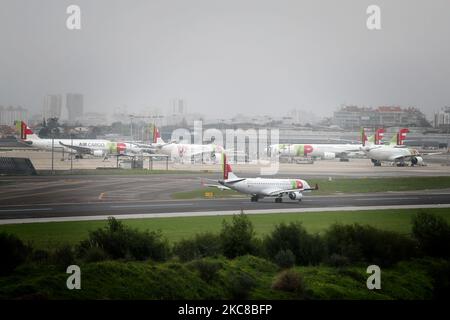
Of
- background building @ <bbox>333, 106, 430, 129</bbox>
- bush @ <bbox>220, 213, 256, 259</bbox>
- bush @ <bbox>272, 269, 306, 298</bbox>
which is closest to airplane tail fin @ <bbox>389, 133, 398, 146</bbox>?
background building @ <bbox>333, 106, 430, 129</bbox>

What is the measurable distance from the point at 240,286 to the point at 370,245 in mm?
5878

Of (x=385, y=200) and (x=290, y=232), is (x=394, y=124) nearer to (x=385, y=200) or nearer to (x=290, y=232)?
(x=385, y=200)

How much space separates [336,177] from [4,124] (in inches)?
876

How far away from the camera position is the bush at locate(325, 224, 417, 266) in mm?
17922

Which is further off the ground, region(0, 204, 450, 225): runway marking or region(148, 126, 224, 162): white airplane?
region(148, 126, 224, 162): white airplane

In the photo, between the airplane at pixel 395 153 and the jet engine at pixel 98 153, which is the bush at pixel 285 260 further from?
the jet engine at pixel 98 153

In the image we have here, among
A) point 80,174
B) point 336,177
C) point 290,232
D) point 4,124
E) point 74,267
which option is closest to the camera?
point 74,267

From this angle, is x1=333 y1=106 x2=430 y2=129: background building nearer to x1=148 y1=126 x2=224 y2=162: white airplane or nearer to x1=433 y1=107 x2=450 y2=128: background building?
x1=433 y1=107 x2=450 y2=128: background building

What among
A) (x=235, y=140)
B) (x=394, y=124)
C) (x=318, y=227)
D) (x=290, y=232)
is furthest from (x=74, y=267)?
(x=394, y=124)

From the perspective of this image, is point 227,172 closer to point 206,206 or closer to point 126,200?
point 206,206

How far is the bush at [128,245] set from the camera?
54.9 feet

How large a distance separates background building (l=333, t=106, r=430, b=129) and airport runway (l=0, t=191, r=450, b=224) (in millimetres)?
5811

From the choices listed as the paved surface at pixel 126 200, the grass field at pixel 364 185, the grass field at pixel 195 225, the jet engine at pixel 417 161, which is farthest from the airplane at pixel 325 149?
the grass field at pixel 195 225

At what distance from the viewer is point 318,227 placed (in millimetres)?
22484
